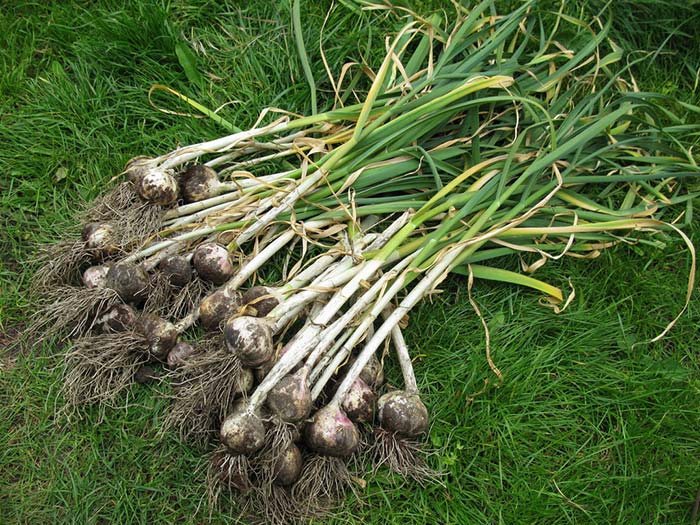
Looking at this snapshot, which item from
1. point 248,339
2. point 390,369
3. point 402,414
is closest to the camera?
point 248,339

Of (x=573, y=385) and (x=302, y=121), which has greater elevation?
(x=302, y=121)

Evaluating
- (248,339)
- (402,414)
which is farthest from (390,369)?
(248,339)

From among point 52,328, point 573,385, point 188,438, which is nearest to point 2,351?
point 52,328

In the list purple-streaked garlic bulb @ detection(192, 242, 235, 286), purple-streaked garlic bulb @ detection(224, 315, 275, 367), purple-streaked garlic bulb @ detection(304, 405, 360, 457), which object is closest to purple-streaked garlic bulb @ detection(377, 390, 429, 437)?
purple-streaked garlic bulb @ detection(304, 405, 360, 457)

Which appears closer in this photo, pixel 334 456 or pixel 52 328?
pixel 334 456

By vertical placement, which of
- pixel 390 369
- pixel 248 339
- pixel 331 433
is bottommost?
pixel 390 369

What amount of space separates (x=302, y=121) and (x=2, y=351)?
4.20 ft

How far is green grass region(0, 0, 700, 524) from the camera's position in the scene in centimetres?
204

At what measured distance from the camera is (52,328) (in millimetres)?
2102

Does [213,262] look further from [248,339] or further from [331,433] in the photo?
[331,433]

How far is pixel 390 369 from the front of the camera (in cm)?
221

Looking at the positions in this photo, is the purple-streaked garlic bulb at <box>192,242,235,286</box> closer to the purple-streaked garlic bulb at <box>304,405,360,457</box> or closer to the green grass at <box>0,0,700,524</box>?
the green grass at <box>0,0,700,524</box>

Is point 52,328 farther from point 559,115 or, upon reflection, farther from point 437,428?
point 559,115

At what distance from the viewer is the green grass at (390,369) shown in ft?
6.68
